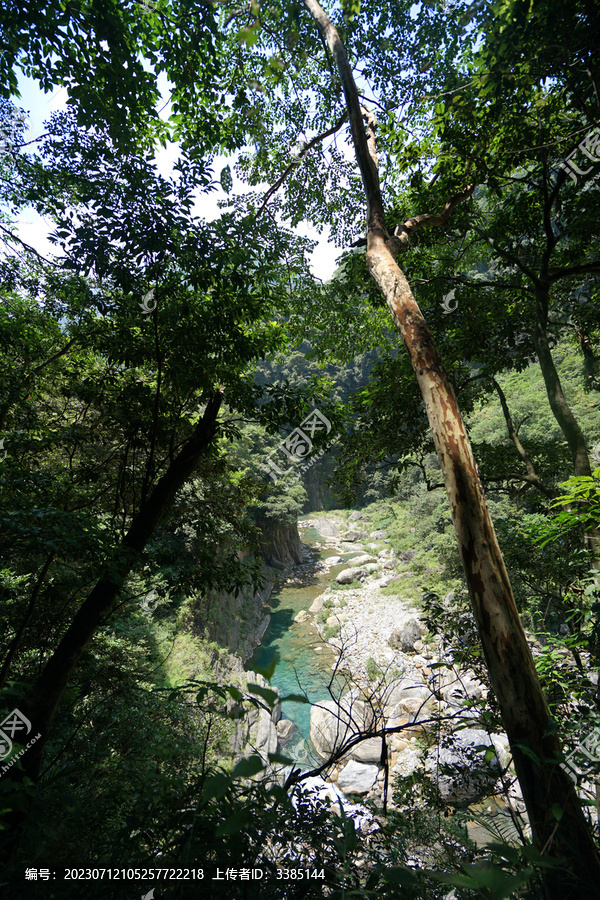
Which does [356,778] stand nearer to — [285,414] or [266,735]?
[266,735]

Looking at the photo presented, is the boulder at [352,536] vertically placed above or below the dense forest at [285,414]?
below

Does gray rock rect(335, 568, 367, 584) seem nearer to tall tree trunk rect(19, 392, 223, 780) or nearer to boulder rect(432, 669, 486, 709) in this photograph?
boulder rect(432, 669, 486, 709)

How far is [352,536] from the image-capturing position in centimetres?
2481

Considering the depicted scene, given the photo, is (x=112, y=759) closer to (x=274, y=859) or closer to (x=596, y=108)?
(x=274, y=859)

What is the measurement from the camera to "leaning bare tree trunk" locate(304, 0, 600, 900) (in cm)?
121

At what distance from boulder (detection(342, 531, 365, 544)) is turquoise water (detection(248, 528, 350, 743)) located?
547 cm

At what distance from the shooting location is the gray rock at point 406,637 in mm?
11258

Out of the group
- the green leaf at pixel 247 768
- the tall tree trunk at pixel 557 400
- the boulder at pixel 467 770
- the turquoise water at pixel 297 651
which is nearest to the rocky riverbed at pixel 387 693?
the boulder at pixel 467 770

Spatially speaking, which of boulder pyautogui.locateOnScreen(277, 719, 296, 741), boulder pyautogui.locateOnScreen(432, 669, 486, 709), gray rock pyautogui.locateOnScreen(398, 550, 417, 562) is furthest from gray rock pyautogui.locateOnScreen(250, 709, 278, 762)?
gray rock pyautogui.locateOnScreen(398, 550, 417, 562)

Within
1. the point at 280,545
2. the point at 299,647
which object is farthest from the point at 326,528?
the point at 299,647

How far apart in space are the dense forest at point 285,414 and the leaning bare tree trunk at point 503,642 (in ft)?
0.04

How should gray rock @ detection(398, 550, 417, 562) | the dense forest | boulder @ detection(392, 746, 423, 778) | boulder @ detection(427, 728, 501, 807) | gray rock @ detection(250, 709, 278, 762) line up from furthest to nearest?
gray rock @ detection(398, 550, 417, 562)
gray rock @ detection(250, 709, 278, 762)
boulder @ detection(392, 746, 423, 778)
boulder @ detection(427, 728, 501, 807)
the dense forest

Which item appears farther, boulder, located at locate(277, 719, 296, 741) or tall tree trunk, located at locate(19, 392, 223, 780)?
boulder, located at locate(277, 719, 296, 741)

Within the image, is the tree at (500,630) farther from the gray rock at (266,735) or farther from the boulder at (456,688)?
the gray rock at (266,735)
